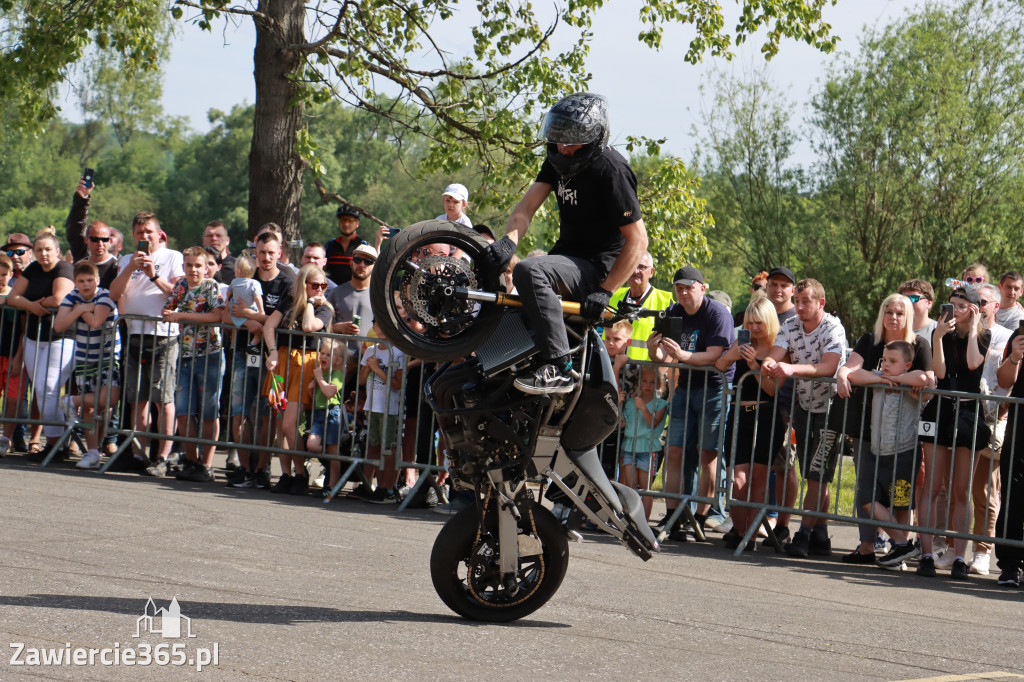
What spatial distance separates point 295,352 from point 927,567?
5.34 m

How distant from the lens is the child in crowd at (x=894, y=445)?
884 centimetres

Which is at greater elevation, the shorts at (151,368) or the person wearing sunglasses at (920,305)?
the person wearing sunglasses at (920,305)

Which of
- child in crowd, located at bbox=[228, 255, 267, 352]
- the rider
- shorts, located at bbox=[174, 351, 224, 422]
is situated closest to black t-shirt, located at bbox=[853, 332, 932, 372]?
the rider

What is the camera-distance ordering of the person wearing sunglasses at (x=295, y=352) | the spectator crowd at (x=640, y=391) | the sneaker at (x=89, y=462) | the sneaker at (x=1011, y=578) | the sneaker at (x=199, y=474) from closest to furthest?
1. the sneaker at (x=1011, y=578)
2. the spectator crowd at (x=640, y=391)
3. the person wearing sunglasses at (x=295, y=352)
4. the sneaker at (x=199, y=474)
5. the sneaker at (x=89, y=462)

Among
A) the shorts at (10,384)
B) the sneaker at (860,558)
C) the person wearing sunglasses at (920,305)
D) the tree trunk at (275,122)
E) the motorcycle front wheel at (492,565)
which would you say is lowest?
the sneaker at (860,558)

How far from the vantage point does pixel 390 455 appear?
10.2 metres

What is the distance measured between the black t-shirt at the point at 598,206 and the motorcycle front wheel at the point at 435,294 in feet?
1.58

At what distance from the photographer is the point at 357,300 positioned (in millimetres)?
10766

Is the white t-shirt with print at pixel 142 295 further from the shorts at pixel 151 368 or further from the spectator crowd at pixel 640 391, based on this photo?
the shorts at pixel 151 368

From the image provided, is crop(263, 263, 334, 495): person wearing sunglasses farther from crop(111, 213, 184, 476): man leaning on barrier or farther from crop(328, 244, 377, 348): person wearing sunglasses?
crop(111, 213, 184, 476): man leaning on barrier

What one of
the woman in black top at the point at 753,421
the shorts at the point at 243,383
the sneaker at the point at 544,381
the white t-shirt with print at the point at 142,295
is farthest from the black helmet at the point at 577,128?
the white t-shirt with print at the point at 142,295

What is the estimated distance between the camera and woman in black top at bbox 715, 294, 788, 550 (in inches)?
368

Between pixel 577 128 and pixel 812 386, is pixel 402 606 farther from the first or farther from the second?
pixel 812 386

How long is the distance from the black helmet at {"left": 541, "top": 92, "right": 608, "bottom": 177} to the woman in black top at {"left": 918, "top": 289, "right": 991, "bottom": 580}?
443 cm
